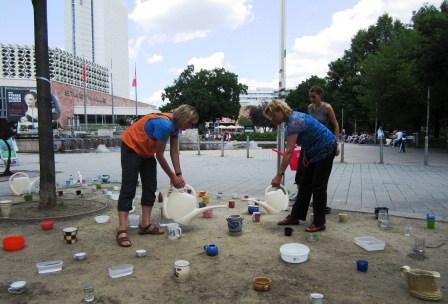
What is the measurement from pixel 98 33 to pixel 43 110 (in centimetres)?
10819

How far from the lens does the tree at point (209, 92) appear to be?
55594 millimetres

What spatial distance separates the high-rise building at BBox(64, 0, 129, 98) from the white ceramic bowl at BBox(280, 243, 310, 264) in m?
105

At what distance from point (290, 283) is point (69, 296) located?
1690 mm

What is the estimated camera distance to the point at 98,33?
4028 inches

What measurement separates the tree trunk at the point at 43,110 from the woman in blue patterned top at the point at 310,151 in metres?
3.27

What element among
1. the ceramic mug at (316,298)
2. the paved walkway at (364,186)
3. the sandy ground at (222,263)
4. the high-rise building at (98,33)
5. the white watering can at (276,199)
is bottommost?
the sandy ground at (222,263)

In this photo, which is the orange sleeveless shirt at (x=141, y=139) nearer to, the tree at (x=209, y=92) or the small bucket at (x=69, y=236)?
the small bucket at (x=69, y=236)

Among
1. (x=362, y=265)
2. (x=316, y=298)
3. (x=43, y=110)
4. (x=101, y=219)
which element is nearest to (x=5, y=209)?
(x=101, y=219)

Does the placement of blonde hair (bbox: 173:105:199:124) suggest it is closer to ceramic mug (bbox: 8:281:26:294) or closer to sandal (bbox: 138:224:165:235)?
sandal (bbox: 138:224:165:235)

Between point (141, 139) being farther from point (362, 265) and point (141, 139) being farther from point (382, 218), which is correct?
point (382, 218)

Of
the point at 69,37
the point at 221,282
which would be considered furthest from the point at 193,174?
the point at 69,37

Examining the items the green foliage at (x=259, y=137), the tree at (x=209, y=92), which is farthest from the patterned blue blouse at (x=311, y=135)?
the tree at (x=209, y=92)

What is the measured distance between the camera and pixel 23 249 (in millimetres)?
3670

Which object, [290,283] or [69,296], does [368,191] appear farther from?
[69,296]
